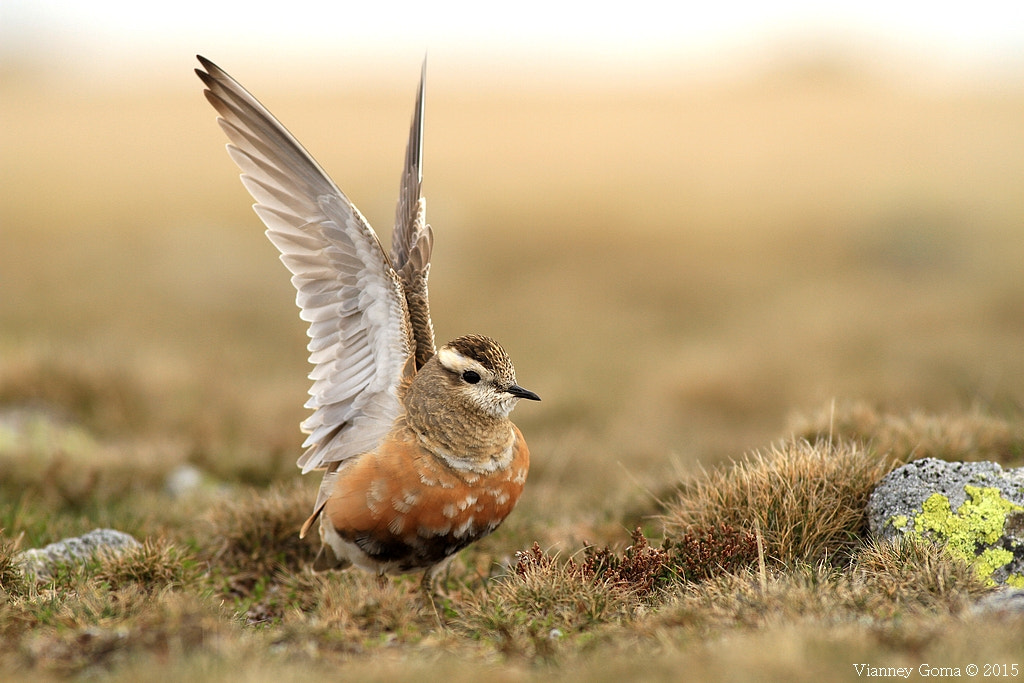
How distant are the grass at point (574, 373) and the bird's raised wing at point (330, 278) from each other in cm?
113

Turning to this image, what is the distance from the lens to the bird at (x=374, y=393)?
625 cm

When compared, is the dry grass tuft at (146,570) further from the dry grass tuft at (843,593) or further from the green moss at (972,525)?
the green moss at (972,525)

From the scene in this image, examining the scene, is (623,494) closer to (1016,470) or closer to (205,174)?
(1016,470)

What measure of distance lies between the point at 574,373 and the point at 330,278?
10.3 metres

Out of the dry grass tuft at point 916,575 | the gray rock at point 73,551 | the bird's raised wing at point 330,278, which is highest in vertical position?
the bird's raised wing at point 330,278

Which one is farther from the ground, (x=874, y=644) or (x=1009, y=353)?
(x=874, y=644)

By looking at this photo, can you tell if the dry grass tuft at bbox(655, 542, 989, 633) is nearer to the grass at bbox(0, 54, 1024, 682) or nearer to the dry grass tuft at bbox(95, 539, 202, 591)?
the grass at bbox(0, 54, 1024, 682)

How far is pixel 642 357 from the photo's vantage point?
1780 cm

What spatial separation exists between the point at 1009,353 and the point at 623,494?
31.7 ft

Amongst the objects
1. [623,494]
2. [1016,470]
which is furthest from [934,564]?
[623,494]

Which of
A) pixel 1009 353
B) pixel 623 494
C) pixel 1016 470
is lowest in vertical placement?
pixel 1009 353

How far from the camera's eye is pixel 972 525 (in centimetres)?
568

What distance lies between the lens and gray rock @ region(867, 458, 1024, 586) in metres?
5.60

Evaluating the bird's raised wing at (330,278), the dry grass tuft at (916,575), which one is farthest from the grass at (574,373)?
the bird's raised wing at (330,278)
